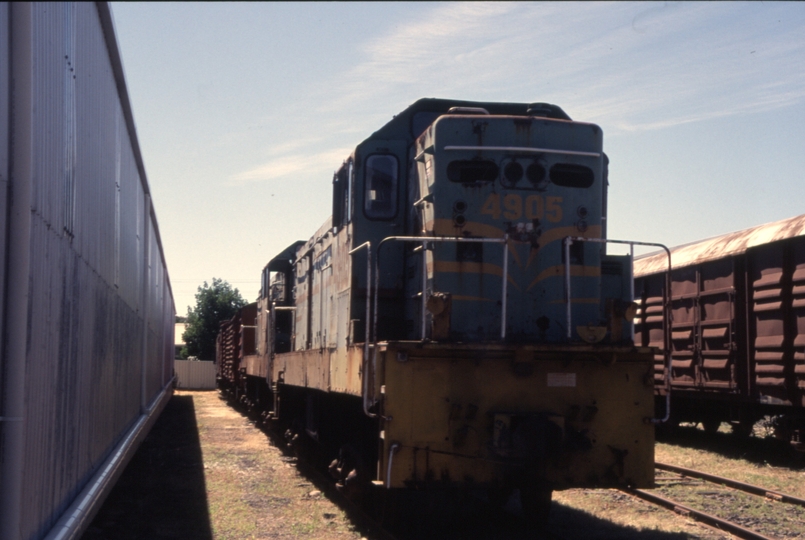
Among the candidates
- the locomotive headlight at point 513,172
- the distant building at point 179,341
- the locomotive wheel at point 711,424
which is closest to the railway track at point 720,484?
the locomotive headlight at point 513,172

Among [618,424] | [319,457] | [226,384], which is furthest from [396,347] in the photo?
[226,384]

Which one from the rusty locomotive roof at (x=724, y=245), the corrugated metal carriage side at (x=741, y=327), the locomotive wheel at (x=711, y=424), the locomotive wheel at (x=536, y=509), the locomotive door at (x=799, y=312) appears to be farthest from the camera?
the locomotive wheel at (x=711, y=424)

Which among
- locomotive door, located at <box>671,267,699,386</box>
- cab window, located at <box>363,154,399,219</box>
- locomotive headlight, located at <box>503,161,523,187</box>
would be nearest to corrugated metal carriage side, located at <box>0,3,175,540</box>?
cab window, located at <box>363,154,399,219</box>

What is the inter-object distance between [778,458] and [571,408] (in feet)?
25.0

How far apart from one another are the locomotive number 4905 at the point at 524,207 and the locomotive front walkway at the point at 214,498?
3110 millimetres

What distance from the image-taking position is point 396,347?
19.3ft

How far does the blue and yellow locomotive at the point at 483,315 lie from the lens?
19.6 ft

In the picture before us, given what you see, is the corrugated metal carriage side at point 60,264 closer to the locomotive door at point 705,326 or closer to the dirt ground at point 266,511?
the dirt ground at point 266,511

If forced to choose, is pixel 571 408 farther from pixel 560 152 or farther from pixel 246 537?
pixel 246 537

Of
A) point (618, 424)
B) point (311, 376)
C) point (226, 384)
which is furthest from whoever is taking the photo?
point (226, 384)

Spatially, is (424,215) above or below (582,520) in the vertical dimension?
above

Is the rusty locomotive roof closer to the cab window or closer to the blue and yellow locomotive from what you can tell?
the blue and yellow locomotive

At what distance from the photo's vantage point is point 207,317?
190ft

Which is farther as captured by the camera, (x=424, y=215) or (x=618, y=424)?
(x=424, y=215)
